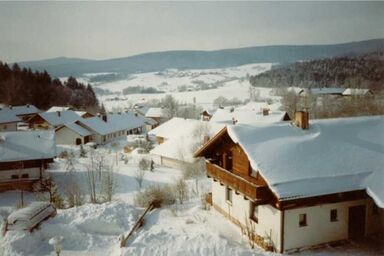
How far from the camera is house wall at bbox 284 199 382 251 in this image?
13.0 metres

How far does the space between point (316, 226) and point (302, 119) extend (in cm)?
458

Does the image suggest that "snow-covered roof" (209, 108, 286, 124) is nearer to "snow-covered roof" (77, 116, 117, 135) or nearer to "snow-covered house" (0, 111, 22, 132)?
"snow-covered roof" (77, 116, 117, 135)

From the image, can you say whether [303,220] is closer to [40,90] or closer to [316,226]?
[316,226]

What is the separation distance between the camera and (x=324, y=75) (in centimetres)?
7512

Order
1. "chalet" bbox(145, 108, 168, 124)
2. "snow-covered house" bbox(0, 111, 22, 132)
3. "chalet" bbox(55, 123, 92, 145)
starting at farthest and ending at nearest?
"chalet" bbox(145, 108, 168, 124), "snow-covered house" bbox(0, 111, 22, 132), "chalet" bbox(55, 123, 92, 145)

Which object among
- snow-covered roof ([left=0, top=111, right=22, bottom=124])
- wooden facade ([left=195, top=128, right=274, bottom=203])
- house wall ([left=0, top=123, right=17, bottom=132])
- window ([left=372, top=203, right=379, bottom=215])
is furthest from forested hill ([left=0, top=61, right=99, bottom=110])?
window ([left=372, top=203, right=379, bottom=215])

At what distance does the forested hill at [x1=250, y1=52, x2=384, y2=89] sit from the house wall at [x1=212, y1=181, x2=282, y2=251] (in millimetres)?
27595

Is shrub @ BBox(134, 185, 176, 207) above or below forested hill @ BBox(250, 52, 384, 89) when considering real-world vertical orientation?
below

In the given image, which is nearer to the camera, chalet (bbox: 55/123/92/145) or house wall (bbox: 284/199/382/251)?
house wall (bbox: 284/199/382/251)

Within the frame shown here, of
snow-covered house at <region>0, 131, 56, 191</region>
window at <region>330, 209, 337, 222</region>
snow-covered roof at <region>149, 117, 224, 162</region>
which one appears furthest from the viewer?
snow-covered roof at <region>149, 117, 224, 162</region>

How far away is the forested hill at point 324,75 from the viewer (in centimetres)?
4622

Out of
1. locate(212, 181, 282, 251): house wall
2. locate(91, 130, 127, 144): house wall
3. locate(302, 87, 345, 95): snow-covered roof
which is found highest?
locate(302, 87, 345, 95): snow-covered roof

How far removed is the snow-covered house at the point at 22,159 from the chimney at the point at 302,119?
18.8 m

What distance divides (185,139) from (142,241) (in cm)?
2297
